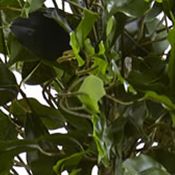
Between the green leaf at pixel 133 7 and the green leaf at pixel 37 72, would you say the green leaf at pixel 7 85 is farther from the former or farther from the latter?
the green leaf at pixel 133 7

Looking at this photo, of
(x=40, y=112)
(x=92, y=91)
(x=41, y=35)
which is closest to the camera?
(x=92, y=91)

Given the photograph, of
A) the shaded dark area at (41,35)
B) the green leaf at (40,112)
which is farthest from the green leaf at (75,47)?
the green leaf at (40,112)

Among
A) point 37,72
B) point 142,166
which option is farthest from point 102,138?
point 37,72

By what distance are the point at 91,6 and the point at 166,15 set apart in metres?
0.10

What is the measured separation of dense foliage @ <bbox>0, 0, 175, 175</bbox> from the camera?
2.02 ft

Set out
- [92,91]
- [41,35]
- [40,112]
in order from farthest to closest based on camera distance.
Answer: [40,112]
[41,35]
[92,91]

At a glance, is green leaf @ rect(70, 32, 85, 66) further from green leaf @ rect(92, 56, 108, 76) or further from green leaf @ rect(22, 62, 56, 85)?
green leaf @ rect(22, 62, 56, 85)

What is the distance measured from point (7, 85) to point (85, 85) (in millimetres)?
208

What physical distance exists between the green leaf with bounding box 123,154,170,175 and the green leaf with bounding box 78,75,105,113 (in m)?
0.08

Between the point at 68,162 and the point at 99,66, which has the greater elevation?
the point at 99,66

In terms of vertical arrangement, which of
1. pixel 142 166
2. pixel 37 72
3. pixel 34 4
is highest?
pixel 34 4

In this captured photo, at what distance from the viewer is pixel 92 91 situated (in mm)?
558

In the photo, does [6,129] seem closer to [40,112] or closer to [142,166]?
[40,112]

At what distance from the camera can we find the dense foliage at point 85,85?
2.02ft
